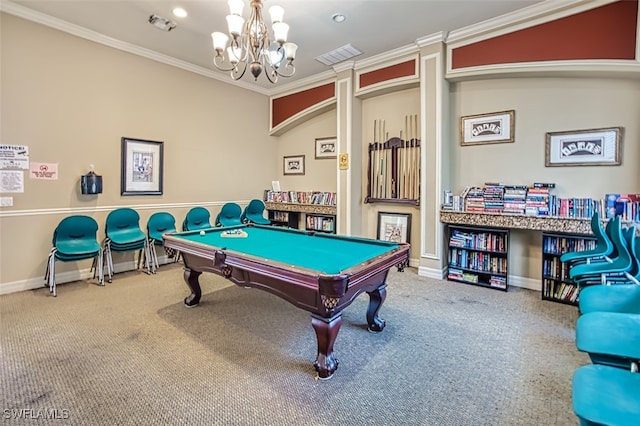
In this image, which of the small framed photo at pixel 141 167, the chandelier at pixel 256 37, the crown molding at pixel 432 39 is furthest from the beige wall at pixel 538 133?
the small framed photo at pixel 141 167

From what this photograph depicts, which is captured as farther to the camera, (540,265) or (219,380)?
(540,265)

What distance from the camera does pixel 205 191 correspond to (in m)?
5.62

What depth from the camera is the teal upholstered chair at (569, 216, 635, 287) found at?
8.18 ft

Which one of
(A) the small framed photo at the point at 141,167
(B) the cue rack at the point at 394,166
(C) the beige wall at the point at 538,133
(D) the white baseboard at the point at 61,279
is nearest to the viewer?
(C) the beige wall at the point at 538,133

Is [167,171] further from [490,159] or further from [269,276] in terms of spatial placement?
[490,159]

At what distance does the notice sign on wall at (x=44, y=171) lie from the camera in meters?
3.85

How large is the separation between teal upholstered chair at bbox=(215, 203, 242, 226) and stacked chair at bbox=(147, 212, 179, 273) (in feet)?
2.68

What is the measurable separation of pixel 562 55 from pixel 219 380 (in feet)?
15.4

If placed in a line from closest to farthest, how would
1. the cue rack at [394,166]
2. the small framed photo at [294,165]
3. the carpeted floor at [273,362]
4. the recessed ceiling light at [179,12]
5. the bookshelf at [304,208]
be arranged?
the carpeted floor at [273,362] < the recessed ceiling light at [179,12] < the cue rack at [394,166] < the bookshelf at [304,208] < the small framed photo at [294,165]

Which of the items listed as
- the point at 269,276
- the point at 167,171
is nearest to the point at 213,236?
the point at 269,276

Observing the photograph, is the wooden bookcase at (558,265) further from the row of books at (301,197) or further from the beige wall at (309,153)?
the beige wall at (309,153)

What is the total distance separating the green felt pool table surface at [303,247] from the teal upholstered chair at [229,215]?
6.19 ft

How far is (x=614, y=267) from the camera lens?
256 cm

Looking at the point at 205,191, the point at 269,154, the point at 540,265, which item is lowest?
the point at 540,265
